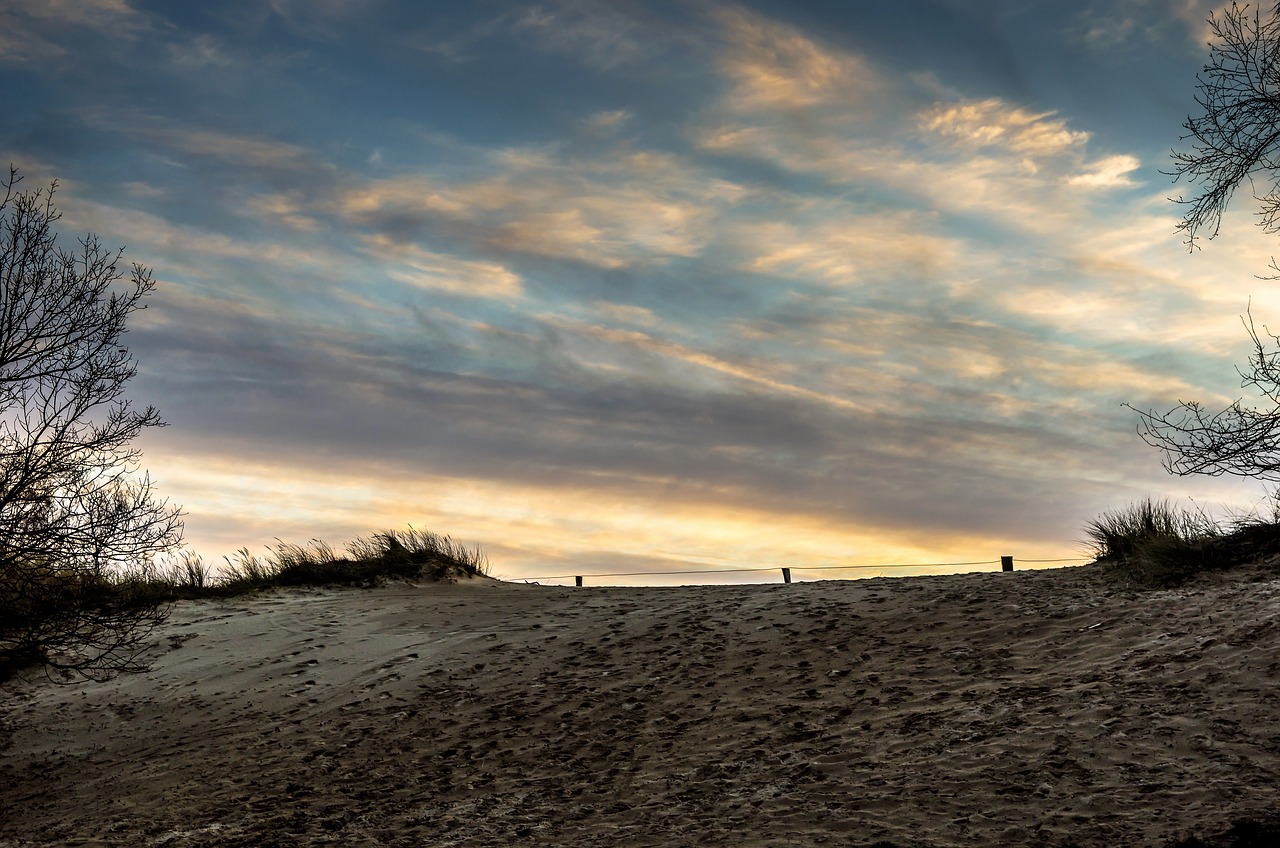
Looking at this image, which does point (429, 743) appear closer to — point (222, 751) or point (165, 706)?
point (222, 751)

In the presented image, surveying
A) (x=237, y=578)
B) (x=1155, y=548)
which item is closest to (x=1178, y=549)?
(x=1155, y=548)

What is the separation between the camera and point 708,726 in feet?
27.6

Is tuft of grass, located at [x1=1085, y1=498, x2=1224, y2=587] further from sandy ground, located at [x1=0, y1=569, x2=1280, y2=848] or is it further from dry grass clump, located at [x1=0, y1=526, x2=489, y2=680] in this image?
dry grass clump, located at [x1=0, y1=526, x2=489, y2=680]

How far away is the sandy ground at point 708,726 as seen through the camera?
6.49 meters

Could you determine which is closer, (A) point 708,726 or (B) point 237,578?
(A) point 708,726

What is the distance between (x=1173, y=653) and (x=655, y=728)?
14.9ft

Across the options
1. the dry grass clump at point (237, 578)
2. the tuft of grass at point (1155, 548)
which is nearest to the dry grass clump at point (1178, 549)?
the tuft of grass at point (1155, 548)

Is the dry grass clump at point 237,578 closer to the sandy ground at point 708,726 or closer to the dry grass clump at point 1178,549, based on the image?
the sandy ground at point 708,726

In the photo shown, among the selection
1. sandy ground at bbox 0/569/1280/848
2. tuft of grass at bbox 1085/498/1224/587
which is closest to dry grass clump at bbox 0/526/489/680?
sandy ground at bbox 0/569/1280/848

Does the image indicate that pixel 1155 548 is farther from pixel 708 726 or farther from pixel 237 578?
pixel 237 578

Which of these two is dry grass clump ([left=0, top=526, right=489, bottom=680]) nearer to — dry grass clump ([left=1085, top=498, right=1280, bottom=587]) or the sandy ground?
the sandy ground

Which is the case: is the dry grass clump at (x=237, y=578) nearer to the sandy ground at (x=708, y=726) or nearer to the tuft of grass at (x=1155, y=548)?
the sandy ground at (x=708, y=726)

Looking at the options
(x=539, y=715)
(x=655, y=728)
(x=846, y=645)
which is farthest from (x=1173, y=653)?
(x=539, y=715)

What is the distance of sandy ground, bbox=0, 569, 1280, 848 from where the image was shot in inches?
255
